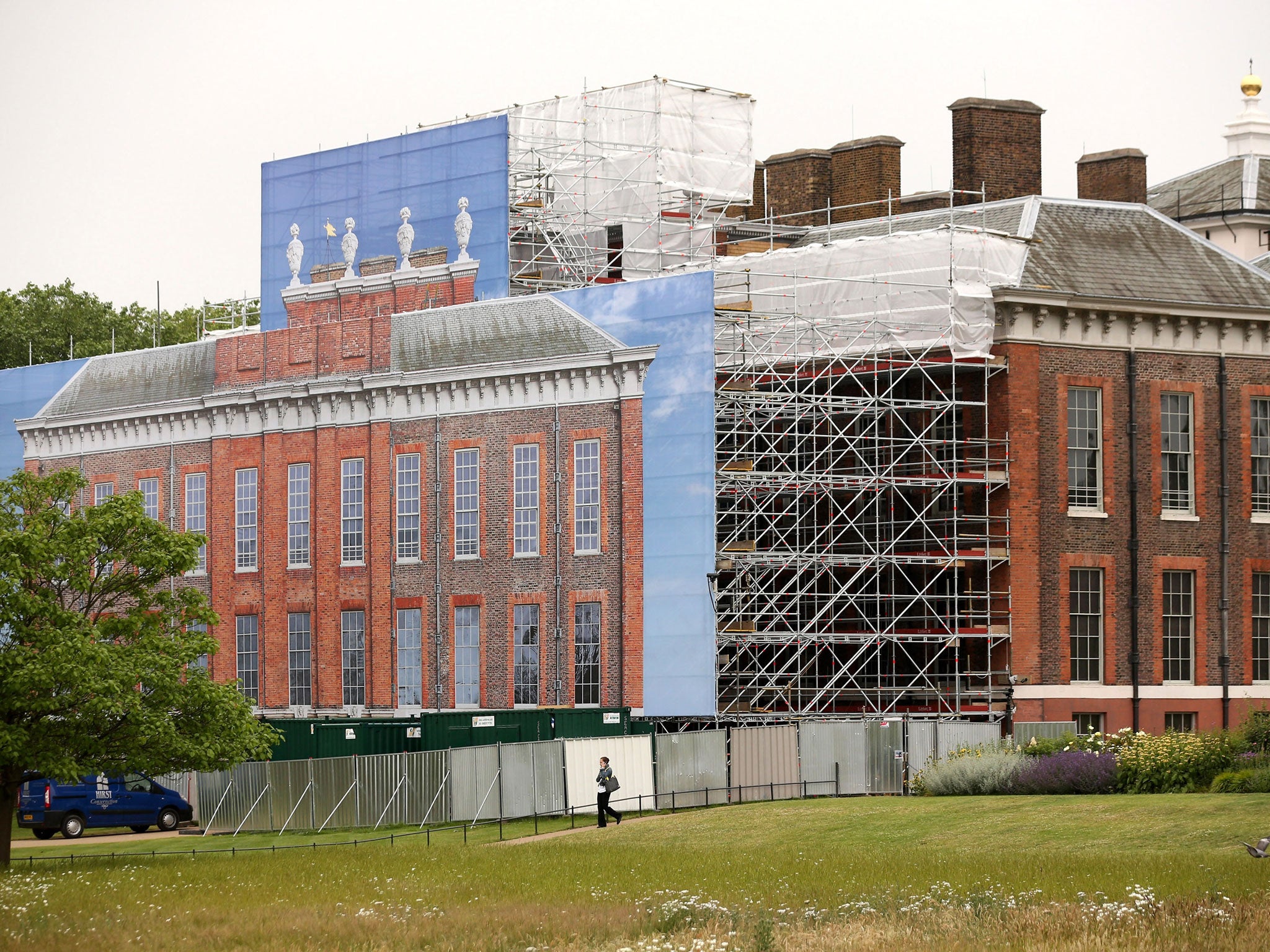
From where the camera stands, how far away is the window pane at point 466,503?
1981 inches

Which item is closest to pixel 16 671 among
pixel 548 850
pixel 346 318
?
pixel 548 850

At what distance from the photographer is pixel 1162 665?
48125 millimetres

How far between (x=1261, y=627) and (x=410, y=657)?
73.0 ft

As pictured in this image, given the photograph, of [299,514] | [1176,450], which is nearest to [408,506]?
[299,514]

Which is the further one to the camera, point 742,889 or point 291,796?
point 291,796

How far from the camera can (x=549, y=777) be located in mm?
39625

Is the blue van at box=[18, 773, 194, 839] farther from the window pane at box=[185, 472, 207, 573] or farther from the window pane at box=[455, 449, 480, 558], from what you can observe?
the window pane at box=[185, 472, 207, 573]

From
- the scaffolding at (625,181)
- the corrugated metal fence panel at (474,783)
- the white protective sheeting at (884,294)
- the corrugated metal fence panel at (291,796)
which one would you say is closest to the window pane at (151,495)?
the scaffolding at (625,181)

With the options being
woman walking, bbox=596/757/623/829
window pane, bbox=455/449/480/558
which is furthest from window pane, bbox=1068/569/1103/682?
window pane, bbox=455/449/480/558

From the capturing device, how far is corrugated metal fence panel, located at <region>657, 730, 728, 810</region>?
41.5 meters

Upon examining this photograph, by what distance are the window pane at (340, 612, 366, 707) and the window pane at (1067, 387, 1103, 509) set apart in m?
19.3

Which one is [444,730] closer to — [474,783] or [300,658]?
[474,783]

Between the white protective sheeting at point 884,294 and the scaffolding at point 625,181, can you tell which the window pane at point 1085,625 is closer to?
the white protective sheeting at point 884,294

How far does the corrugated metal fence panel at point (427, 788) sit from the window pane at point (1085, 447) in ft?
59.0
